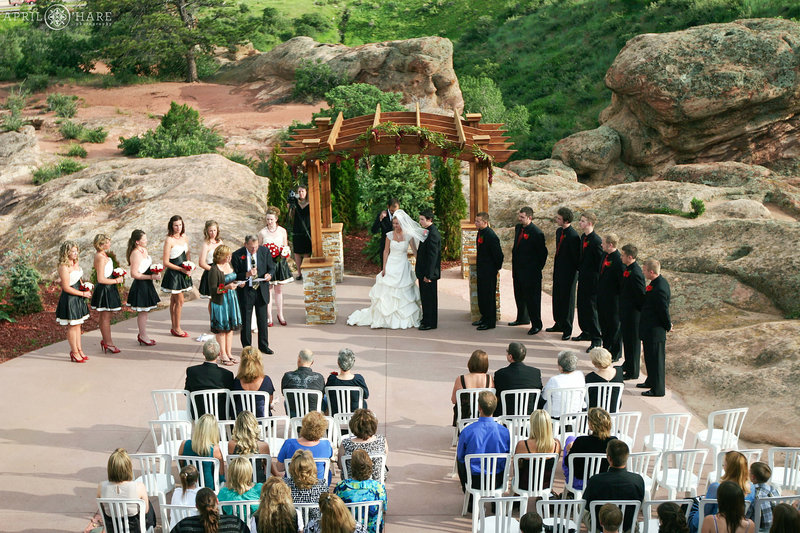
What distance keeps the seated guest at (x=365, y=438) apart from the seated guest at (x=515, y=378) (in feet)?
5.17

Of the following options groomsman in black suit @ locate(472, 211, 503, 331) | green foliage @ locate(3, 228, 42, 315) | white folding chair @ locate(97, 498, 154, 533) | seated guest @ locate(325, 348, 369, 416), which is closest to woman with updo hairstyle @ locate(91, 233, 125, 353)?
green foliage @ locate(3, 228, 42, 315)

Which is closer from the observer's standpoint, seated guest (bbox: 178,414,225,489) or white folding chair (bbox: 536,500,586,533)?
white folding chair (bbox: 536,500,586,533)

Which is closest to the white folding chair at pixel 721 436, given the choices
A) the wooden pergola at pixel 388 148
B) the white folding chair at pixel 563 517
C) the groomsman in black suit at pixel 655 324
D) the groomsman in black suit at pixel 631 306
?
the groomsman in black suit at pixel 655 324

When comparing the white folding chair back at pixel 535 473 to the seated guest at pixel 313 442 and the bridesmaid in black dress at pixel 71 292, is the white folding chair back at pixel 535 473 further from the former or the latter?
the bridesmaid in black dress at pixel 71 292

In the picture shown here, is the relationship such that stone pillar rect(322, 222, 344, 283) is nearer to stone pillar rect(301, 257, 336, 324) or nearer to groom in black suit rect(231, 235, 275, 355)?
stone pillar rect(301, 257, 336, 324)

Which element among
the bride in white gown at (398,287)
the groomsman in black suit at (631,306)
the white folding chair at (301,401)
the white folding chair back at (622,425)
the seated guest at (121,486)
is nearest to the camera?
the seated guest at (121,486)

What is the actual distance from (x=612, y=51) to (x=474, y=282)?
94.6 ft

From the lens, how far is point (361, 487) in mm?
5574

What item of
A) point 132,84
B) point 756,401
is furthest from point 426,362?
point 132,84

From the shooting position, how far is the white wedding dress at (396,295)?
11633mm

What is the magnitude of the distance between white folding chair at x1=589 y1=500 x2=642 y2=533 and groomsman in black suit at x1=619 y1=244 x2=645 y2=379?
13.6 ft

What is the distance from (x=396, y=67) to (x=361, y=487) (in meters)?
27.2

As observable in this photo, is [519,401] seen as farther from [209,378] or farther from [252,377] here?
[209,378]

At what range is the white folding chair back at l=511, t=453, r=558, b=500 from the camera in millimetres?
6035
